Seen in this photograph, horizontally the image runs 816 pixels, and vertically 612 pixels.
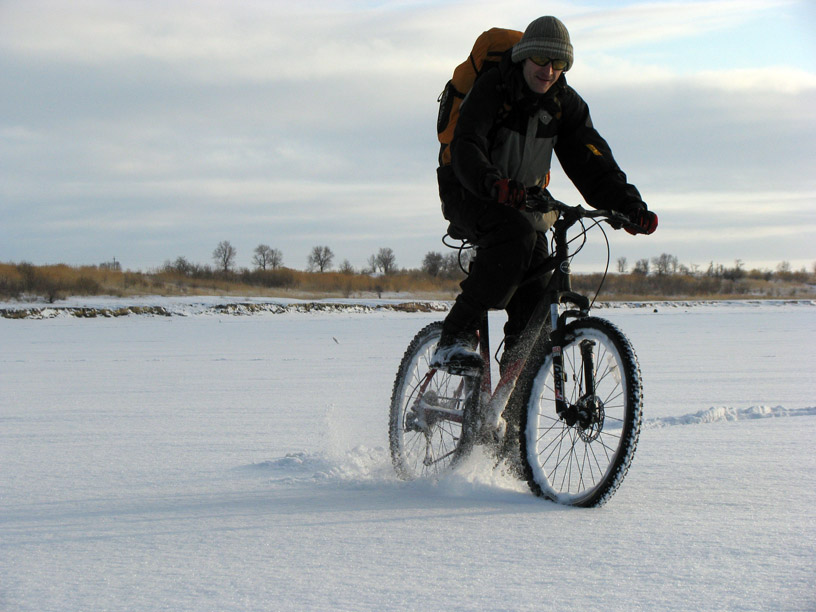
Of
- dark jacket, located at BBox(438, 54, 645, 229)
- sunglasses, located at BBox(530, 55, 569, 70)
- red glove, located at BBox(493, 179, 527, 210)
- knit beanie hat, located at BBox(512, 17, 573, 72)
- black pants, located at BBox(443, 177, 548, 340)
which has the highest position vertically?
knit beanie hat, located at BBox(512, 17, 573, 72)

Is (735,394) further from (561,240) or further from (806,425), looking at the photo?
(561,240)

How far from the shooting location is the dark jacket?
8.39 feet

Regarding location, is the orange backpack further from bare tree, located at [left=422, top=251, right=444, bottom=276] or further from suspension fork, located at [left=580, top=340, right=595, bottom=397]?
bare tree, located at [left=422, top=251, right=444, bottom=276]

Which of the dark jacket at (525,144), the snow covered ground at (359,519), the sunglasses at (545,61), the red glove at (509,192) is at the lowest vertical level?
the snow covered ground at (359,519)

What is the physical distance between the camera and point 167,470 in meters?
2.96

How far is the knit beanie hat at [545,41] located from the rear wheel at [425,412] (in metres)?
1.19

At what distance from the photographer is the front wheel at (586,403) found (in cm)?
223

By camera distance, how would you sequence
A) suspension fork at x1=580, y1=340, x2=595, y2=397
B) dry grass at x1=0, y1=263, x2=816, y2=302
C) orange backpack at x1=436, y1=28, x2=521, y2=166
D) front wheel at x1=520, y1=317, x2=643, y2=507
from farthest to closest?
dry grass at x1=0, y1=263, x2=816, y2=302
orange backpack at x1=436, y1=28, x2=521, y2=166
suspension fork at x1=580, y1=340, x2=595, y2=397
front wheel at x1=520, y1=317, x2=643, y2=507

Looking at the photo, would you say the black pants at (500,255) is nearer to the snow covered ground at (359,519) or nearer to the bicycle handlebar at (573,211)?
the bicycle handlebar at (573,211)

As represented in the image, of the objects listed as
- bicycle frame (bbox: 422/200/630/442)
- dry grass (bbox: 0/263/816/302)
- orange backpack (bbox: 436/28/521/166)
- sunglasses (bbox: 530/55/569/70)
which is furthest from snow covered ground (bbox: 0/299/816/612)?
dry grass (bbox: 0/263/816/302)

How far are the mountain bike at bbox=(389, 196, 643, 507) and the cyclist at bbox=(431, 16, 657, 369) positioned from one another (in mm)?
113

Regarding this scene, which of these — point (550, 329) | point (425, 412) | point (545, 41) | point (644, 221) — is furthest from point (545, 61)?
point (425, 412)

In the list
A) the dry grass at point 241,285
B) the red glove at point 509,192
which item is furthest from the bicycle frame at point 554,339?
the dry grass at point 241,285

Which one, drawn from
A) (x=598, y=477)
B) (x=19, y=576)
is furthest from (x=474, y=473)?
(x=19, y=576)
